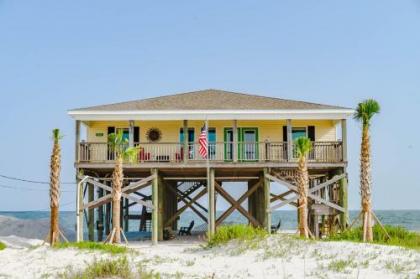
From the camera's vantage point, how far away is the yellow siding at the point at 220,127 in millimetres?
29547

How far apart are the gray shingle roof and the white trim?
1.15 feet

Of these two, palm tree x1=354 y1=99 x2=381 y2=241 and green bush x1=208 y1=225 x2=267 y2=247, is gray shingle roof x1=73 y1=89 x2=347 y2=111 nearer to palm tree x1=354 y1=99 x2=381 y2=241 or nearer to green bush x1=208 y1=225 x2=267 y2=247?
palm tree x1=354 y1=99 x2=381 y2=241

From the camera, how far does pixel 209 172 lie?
2759cm

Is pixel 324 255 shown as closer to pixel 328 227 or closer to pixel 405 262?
pixel 405 262

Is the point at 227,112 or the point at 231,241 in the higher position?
the point at 227,112

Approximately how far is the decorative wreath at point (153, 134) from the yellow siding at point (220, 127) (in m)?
0.14

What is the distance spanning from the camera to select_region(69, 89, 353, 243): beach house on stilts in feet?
89.4

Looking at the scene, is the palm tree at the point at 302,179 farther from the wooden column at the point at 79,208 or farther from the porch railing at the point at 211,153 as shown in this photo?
the wooden column at the point at 79,208

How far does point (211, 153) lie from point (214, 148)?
0.39 meters

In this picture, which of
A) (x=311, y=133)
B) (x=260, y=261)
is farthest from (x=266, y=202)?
(x=260, y=261)

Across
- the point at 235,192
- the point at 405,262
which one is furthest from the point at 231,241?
the point at 235,192

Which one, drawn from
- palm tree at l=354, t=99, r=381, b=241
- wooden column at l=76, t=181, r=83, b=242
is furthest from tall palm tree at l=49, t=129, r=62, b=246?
palm tree at l=354, t=99, r=381, b=241

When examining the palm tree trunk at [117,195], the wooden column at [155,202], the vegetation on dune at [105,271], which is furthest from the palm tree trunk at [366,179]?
the vegetation on dune at [105,271]

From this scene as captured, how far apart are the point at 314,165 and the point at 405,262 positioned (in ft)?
39.8
